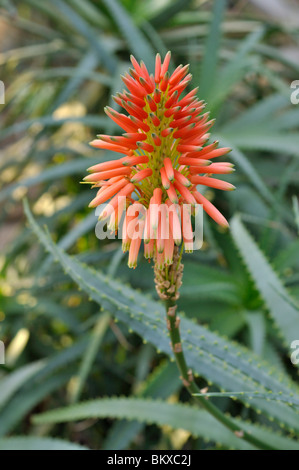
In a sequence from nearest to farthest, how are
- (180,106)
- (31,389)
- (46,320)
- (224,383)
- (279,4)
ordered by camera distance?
(180,106), (224,383), (31,389), (46,320), (279,4)

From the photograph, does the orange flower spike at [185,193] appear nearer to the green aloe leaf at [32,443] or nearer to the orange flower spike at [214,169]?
the orange flower spike at [214,169]

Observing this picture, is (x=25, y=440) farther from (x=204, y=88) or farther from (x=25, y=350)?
(x=204, y=88)

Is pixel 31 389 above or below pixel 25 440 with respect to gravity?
above

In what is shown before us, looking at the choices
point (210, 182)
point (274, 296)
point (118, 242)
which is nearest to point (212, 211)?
point (210, 182)

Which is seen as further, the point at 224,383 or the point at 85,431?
the point at 85,431

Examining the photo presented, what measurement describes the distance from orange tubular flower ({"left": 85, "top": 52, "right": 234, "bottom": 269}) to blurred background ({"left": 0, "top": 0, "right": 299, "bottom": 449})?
0.99 ft

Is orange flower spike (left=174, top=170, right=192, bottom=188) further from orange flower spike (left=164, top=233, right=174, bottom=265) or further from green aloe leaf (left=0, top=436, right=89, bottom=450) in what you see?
green aloe leaf (left=0, top=436, right=89, bottom=450)

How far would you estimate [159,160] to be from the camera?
0.33 metres

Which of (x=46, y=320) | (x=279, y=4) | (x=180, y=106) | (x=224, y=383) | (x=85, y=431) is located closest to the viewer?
(x=180, y=106)

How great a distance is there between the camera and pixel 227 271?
89cm

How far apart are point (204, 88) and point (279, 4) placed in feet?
2.60

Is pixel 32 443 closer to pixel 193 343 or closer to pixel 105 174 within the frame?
pixel 193 343
